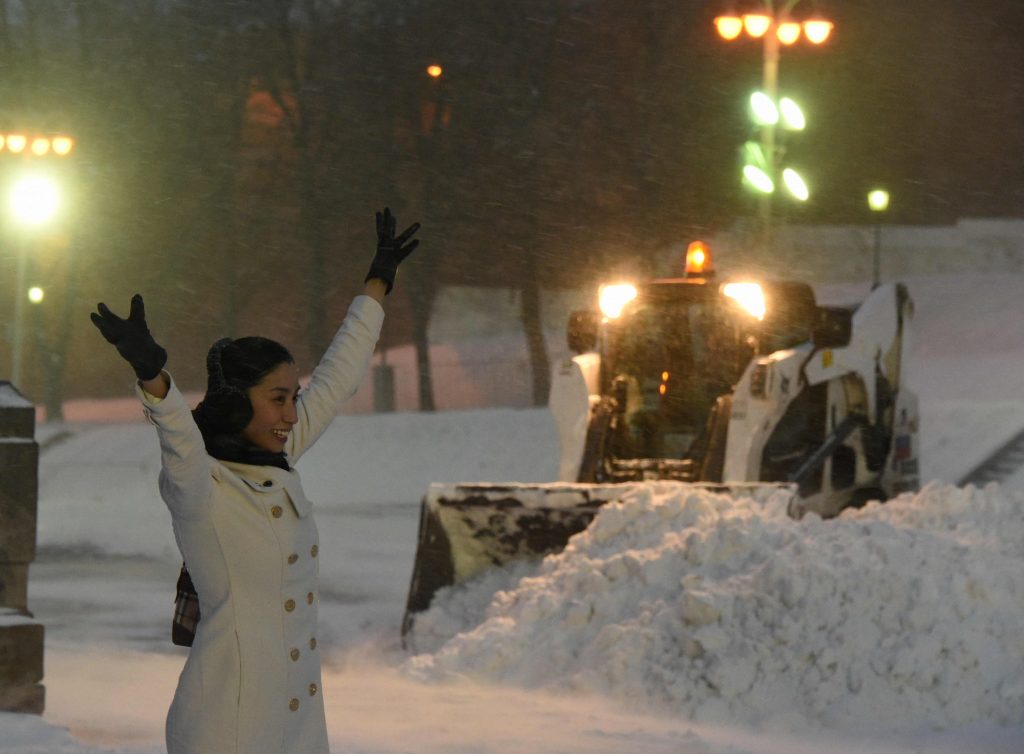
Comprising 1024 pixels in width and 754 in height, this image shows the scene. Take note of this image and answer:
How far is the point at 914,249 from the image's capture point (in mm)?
46000

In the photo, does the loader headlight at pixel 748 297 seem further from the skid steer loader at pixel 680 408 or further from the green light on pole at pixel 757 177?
A: the green light on pole at pixel 757 177

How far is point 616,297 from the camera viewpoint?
12906 millimetres

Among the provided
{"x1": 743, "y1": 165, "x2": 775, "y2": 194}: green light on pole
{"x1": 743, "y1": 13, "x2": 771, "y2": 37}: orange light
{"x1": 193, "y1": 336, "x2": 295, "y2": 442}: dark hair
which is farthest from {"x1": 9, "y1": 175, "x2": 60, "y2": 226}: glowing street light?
{"x1": 193, "y1": 336, "x2": 295, "y2": 442}: dark hair

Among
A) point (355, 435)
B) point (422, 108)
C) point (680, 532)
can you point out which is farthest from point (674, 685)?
point (422, 108)

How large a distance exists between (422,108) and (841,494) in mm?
20631

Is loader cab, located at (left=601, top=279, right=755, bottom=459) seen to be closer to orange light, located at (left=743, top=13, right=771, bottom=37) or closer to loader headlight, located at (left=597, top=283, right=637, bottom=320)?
loader headlight, located at (left=597, top=283, right=637, bottom=320)

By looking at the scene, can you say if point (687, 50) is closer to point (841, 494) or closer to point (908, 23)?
point (908, 23)

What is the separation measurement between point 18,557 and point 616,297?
231 inches

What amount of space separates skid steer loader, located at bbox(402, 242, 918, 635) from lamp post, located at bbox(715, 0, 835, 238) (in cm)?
363

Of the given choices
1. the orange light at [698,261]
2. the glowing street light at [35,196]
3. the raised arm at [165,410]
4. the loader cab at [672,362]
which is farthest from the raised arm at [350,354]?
the glowing street light at [35,196]

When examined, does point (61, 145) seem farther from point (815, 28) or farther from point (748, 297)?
point (748, 297)

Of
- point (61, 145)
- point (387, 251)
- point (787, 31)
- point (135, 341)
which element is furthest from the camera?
point (61, 145)

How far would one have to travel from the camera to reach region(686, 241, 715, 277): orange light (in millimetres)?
13148

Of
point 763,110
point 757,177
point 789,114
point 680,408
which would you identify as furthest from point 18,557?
point 789,114
